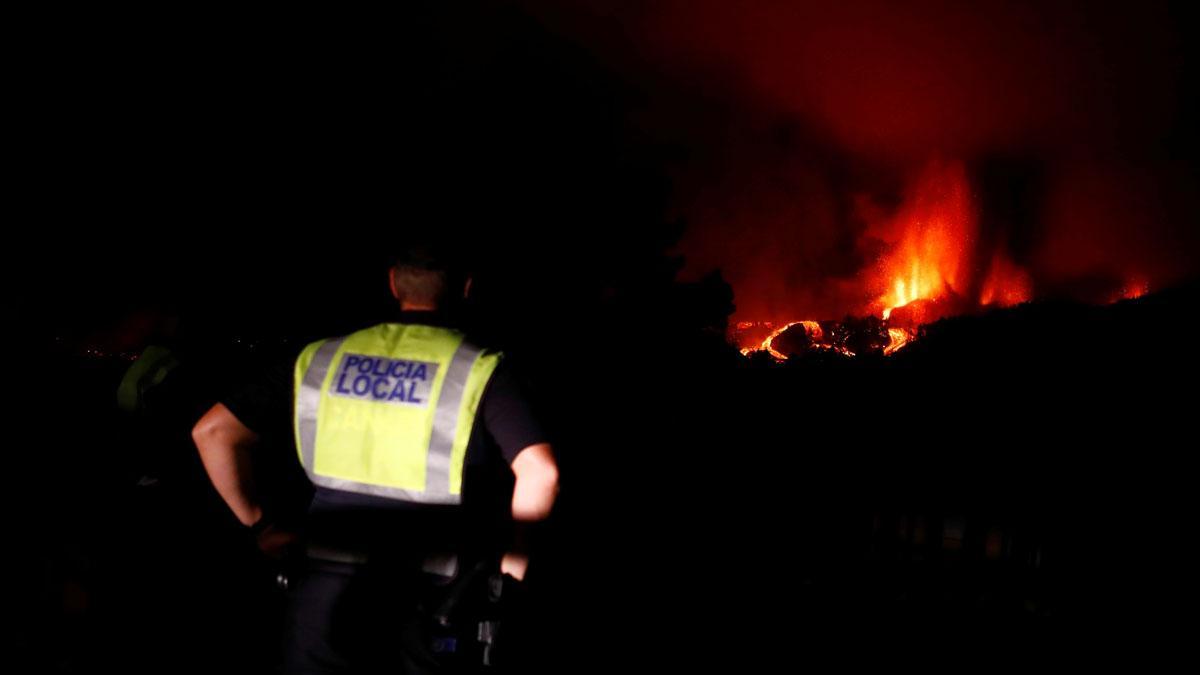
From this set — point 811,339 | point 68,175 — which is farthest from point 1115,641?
point 811,339

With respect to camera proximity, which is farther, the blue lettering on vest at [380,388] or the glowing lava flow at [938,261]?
the glowing lava flow at [938,261]

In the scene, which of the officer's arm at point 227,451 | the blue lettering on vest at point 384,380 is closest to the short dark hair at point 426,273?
the blue lettering on vest at point 384,380

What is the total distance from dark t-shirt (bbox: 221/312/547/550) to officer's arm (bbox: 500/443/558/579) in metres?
0.05

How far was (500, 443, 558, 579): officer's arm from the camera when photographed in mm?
2541

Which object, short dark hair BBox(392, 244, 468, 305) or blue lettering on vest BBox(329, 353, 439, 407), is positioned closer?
blue lettering on vest BBox(329, 353, 439, 407)

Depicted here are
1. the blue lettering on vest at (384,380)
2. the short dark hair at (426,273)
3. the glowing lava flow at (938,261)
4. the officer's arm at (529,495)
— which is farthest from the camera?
the glowing lava flow at (938,261)

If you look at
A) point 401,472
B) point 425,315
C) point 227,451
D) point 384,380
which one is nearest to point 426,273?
point 425,315

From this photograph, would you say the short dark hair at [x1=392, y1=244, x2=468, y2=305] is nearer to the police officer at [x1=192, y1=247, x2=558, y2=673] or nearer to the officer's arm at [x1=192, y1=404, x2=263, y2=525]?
the police officer at [x1=192, y1=247, x2=558, y2=673]

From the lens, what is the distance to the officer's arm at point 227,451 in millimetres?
2807

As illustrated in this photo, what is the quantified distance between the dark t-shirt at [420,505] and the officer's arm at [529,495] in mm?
53

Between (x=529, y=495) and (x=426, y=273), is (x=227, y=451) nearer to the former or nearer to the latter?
(x=426, y=273)

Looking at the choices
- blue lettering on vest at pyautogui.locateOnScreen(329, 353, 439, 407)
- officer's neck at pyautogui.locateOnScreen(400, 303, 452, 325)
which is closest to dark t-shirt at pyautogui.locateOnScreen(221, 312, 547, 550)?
officer's neck at pyautogui.locateOnScreen(400, 303, 452, 325)

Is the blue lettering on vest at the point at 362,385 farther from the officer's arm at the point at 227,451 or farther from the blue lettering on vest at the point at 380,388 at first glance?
the officer's arm at the point at 227,451

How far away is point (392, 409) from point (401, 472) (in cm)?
22
